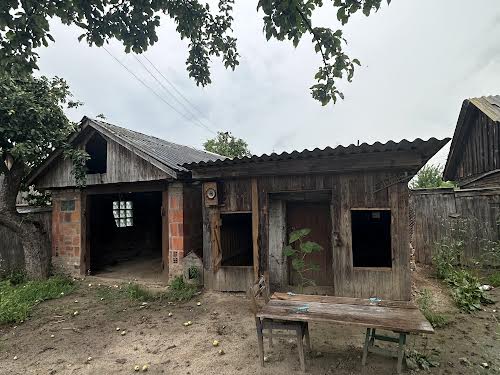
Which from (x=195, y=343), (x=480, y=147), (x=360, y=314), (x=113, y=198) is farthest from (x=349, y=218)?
(x=113, y=198)

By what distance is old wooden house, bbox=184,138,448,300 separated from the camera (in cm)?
571

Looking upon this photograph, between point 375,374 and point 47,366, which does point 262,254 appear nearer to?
point 375,374

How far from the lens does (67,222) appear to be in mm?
9234

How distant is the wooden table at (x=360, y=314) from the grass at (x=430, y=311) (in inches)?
67.5

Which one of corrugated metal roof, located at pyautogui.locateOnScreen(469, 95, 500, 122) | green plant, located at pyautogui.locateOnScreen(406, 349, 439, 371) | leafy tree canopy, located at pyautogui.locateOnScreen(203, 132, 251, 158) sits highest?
leafy tree canopy, located at pyautogui.locateOnScreen(203, 132, 251, 158)

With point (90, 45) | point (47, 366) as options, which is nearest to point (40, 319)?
point (47, 366)

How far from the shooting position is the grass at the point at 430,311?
507cm

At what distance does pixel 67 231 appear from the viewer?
9219 millimetres

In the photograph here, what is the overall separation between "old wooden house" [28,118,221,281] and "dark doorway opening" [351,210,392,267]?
476 cm

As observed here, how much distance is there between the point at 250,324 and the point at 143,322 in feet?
6.85

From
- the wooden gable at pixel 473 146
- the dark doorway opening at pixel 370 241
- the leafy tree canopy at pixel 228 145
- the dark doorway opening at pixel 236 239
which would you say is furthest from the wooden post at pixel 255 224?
the leafy tree canopy at pixel 228 145

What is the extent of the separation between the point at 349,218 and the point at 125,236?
396 inches

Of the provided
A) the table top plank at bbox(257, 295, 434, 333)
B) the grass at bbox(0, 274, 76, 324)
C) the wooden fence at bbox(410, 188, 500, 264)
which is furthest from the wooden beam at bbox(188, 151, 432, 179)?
the grass at bbox(0, 274, 76, 324)

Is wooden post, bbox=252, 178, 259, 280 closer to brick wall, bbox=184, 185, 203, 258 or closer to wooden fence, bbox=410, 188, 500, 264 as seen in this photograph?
brick wall, bbox=184, 185, 203, 258
